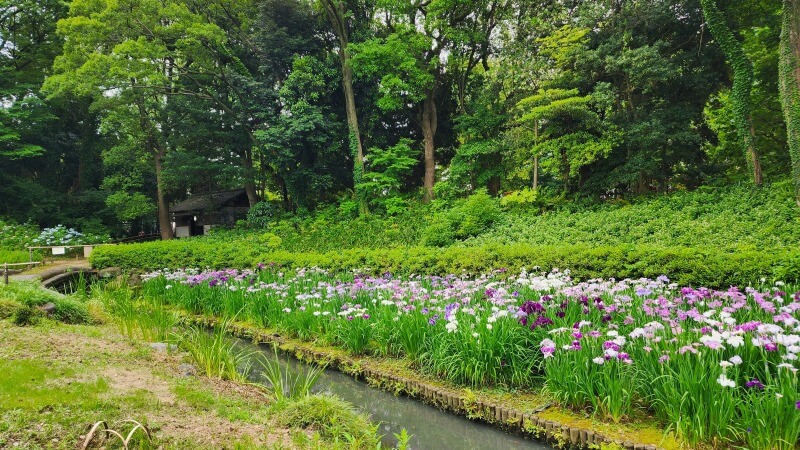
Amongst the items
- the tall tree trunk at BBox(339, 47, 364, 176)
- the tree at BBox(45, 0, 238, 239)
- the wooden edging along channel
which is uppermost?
the tree at BBox(45, 0, 238, 239)

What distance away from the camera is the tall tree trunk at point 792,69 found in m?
9.44

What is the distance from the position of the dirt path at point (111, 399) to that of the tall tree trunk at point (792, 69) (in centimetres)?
1222

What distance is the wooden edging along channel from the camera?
→ 115 inches

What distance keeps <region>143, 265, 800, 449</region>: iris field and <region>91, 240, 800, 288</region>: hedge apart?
842 mm

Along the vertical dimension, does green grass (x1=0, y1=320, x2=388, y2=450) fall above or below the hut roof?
below

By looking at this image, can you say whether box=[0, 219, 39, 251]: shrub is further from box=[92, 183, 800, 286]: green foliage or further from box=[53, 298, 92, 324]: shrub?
box=[53, 298, 92, 324]: shrub

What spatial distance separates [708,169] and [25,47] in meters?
33.9

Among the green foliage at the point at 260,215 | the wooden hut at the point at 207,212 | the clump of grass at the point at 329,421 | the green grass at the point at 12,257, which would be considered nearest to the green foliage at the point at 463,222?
the clump of grass at the point at 329,421

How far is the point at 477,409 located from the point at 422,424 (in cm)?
54

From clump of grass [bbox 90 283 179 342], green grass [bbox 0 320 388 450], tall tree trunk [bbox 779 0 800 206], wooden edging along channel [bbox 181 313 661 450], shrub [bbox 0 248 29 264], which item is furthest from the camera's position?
shrub [bbox 0 248 29 264]

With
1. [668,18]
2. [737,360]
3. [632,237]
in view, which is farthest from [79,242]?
[668,18]

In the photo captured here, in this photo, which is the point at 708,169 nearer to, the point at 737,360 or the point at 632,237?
the point at 632,237

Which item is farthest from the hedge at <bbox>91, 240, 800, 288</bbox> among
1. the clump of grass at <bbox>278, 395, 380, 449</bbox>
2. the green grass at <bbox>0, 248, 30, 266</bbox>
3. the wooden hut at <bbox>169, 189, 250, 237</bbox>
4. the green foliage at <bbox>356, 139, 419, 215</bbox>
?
the wooden hut at <bbox>169, 189, 250, 237</bbox>

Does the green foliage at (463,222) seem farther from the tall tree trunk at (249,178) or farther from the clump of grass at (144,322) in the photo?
the tall tree trunk at (249,178)
